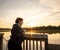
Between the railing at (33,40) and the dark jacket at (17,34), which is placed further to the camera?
the railing at (33,40)

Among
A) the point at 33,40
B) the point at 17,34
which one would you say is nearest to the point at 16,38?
the point at 17,34

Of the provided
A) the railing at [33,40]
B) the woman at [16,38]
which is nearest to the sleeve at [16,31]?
the woman at [16,38]

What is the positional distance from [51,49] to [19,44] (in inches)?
38.4

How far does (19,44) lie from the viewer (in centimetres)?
687

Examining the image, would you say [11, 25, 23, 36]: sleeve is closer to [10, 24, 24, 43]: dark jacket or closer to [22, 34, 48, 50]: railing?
[10, 24, 24, 43]: dark jacket

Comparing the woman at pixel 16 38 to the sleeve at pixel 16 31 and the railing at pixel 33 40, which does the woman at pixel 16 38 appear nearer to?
the sleeve at pixel 16 31

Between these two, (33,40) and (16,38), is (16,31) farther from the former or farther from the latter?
(33,40)

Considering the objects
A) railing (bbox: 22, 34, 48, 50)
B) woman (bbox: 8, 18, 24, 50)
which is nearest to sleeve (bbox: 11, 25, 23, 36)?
woman (bbox: 8, 18, 24, 50)

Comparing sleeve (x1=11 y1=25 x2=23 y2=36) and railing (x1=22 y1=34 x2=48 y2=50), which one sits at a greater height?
sleeve (x1=11 y1=25 x2=23 y2=36)

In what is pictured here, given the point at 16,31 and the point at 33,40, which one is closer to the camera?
the point at 16,31

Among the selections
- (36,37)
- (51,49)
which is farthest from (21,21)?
(51,49)

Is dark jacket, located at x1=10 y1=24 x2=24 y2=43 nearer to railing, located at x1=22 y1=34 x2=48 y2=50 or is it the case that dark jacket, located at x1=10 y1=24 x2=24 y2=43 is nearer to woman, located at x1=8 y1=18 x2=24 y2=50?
woman, located at x1=8 y1=18 x2=24 y2=50

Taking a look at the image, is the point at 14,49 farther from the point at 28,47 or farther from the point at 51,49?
the point at 51,49

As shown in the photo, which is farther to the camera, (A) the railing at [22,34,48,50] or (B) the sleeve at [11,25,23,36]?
(A) the railing at [22,34,48,50]
